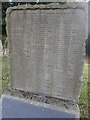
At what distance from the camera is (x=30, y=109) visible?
2.34 meters

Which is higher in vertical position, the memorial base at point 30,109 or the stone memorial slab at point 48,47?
the stone memorial slab at point 48,47

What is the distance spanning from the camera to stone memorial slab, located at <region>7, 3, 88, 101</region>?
6.93 feet

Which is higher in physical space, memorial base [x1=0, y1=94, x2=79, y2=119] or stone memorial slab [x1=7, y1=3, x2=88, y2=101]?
stone memorial slab [x1=7, y1=3, x2=88, y2=101]

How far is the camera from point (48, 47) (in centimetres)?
224

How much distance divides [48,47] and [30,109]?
801 mm

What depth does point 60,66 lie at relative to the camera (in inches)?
88.2

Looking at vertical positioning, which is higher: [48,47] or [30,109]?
[48,47]

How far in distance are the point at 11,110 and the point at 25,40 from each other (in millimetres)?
920

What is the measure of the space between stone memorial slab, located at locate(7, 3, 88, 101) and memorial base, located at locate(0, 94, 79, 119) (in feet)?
0.54

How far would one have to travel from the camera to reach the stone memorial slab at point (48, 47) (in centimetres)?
211

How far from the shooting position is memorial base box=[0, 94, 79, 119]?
2197 mm

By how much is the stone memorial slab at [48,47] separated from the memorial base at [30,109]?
6.4 inches

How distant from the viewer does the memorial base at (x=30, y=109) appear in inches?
86.5

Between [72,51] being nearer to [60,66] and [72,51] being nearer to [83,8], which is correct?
[60,66]
